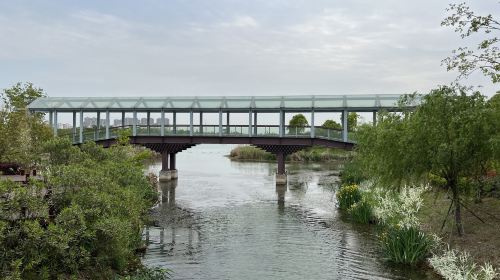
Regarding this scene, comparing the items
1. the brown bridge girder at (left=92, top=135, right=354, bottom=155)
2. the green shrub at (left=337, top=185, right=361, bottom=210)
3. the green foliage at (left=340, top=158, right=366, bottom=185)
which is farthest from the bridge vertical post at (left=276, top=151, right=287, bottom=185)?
the green shrub at (left=337, top=185, right=361, bottom=210)

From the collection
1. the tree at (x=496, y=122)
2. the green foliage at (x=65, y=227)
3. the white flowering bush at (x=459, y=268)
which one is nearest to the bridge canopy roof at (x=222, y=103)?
the tree at (x=496, y=122)

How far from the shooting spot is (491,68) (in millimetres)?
15648

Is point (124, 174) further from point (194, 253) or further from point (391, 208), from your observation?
point (391, 208)

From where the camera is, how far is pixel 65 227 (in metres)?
10.1

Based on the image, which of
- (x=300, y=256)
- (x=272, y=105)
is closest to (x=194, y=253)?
(x=300, y=256)

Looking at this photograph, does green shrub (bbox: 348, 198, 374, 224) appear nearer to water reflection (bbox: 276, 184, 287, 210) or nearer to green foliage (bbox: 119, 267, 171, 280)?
water reflection (bbox: 276, 184, 287, 210)

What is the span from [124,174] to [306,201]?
640 inches

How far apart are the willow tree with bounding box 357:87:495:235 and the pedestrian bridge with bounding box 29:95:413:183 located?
760 inches

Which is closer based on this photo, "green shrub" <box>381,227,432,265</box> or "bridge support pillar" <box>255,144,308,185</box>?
"green shrub" <box>381,227,432,265</box>

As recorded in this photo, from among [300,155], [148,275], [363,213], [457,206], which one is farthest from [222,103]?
[300,155]

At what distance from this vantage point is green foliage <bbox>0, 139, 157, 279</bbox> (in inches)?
368

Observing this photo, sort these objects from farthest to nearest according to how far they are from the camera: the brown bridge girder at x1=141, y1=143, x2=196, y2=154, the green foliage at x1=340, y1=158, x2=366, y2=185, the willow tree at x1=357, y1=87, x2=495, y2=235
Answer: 1. the brown bridge girder at x1=141, y1=143, x2=196, y2=154
2. the green foliage at x1=340, y1=158, x2=366, y2=185
3. the willow tree at x1=357, y1=87, x2=495, y2=235

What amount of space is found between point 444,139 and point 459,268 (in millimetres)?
4297

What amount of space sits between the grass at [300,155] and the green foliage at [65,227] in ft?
186
